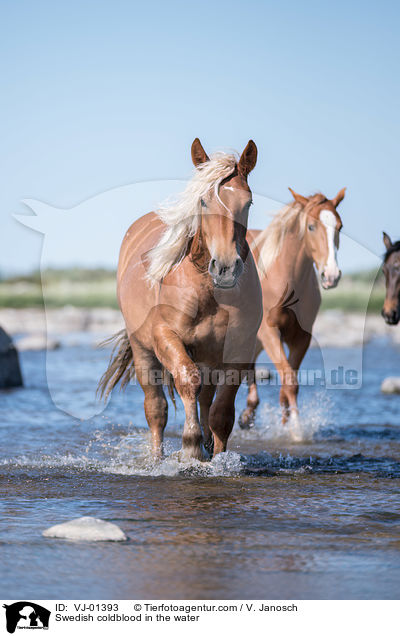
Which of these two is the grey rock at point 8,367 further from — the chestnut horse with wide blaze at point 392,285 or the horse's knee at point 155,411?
the horse's knee at point 155,411

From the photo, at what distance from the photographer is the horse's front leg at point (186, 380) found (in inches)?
183

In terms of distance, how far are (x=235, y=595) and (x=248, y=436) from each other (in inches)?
183

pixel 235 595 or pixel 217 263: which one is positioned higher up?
pixel 217 263

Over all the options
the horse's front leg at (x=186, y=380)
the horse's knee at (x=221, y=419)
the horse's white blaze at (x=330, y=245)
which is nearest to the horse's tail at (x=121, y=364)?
the horse's knee at (x=221, y=419)

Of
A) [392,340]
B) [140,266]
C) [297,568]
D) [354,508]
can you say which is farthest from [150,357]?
[392,340]

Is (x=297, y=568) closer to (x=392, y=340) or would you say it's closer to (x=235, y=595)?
(x=235, y=595)

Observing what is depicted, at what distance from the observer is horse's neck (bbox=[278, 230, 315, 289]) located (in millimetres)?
7293

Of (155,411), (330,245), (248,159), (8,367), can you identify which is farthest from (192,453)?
(8,367)

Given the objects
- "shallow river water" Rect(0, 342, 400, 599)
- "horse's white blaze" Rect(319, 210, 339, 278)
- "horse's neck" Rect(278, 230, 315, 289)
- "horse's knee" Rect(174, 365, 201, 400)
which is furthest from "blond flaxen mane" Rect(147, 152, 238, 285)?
"horse's neck" Rect(278, 230, 315, 289)

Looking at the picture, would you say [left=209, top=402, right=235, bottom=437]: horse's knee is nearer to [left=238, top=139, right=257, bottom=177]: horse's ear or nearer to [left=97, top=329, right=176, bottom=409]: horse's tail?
[left=238, top=139, right=257, bottom=177]: horse's ear

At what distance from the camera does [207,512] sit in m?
4.11

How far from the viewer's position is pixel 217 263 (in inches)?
172
